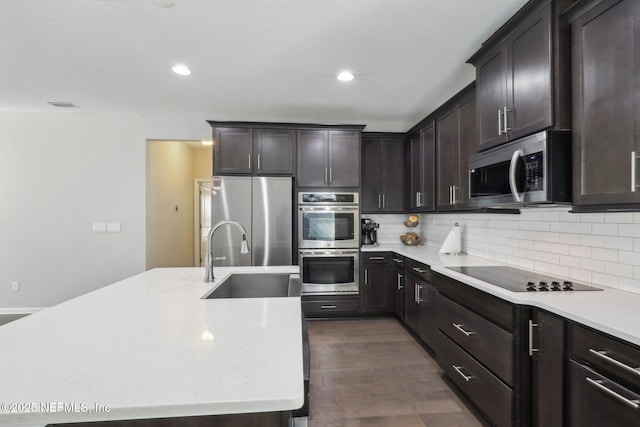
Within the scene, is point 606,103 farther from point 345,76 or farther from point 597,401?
point 345,76

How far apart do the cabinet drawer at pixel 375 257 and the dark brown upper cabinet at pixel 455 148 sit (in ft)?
3.04

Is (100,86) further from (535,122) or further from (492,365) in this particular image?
(492,365)

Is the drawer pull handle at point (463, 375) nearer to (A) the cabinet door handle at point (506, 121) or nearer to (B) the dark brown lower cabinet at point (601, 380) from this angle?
(B) the dark brown lower cabinet at point (601, 380)

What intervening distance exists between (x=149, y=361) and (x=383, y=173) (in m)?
3.73

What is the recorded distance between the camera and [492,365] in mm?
1768

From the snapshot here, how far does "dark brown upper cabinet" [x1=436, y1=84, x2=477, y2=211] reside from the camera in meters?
2.65

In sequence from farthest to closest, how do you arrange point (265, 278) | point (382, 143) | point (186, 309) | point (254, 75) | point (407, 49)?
point (382, 143)
point (254, 75)
point (407, 49)
point (265, 278)
point (186, 309)

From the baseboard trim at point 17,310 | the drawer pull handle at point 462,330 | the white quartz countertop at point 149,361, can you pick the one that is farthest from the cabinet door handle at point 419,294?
the baseboard trim at point 17,310

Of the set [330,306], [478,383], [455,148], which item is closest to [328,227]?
[330,306]

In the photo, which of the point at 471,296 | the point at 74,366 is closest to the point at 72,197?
the point at 74,366

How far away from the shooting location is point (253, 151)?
371 cm

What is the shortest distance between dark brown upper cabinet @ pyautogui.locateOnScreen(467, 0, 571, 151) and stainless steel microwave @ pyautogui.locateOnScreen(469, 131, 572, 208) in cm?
7

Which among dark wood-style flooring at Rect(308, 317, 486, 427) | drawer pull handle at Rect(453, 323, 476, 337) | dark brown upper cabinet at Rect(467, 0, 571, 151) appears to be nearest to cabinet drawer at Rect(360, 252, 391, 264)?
dark wood-style flooring at Rect(308, 317, 486, 427)

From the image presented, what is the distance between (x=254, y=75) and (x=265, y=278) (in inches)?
72.7
